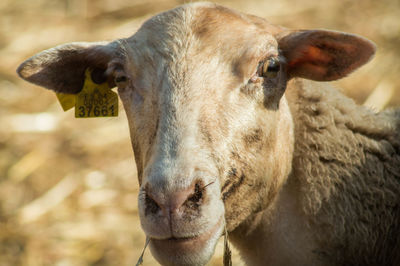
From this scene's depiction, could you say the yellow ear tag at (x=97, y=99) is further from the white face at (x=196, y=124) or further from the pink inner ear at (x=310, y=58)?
the pink inner ear at (x=310, y=58)

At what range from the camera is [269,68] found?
3.42 meters

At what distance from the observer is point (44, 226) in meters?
6.40

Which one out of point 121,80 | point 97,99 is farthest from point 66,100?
point 121,80

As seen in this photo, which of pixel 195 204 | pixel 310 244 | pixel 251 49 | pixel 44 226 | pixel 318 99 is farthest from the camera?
pixel 44 226

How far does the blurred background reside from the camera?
20.4 ft

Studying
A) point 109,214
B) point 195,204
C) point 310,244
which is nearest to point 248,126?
point 195,204

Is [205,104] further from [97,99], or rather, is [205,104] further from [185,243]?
[97,99]

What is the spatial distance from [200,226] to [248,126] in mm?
770

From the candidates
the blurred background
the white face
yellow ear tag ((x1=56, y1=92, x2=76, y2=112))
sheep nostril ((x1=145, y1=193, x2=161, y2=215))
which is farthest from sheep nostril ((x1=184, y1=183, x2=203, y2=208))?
the blurred background

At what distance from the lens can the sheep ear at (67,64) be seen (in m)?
3.81

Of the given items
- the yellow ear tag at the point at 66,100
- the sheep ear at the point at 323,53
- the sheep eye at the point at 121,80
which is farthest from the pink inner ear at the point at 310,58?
the yellow ear tag at the point at 66,100

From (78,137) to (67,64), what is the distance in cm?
414

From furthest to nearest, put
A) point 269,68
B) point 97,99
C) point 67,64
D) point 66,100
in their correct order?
point 66,100 < point 97,99 < point 67,64 < point 269,68

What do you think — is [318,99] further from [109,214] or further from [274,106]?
[109,214]
